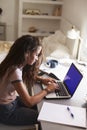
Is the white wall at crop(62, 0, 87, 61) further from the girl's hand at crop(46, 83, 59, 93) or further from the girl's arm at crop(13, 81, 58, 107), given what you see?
the girl's arm at crop(13, 81, 58, 107)

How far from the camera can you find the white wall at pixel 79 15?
281cm

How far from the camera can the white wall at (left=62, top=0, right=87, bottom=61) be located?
2805 mm

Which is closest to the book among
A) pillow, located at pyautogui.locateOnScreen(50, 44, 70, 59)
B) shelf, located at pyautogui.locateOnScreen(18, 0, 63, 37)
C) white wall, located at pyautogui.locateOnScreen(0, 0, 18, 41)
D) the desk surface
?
the desk surface

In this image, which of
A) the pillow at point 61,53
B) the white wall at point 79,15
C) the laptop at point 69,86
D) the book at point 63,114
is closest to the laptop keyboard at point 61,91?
the laptop at point 69,86

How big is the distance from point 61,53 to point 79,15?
0.62m

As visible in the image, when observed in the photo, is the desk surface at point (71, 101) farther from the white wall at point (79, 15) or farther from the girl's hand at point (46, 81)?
the white wall at point (79, 15)

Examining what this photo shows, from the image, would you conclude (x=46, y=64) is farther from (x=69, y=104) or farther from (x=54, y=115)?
(x=54, y=115)

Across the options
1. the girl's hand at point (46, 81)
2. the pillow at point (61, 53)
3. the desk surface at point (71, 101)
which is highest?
the girl's hand at point (46, 81)

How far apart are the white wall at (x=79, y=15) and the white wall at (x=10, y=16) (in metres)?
1.15

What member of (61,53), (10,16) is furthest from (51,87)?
(10,16)

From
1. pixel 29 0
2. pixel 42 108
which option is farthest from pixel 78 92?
pixel 29 0

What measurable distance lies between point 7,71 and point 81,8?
1.96 metres

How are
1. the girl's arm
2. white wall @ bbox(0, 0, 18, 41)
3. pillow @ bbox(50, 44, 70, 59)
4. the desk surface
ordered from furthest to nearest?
white wall @ bbox(0, 0, 18, 41) → pillow @ bbox(50, 44, 70, 59) → the girl's arm → the desk surface

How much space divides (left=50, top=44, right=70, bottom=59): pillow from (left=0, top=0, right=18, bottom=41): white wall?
174 cm
